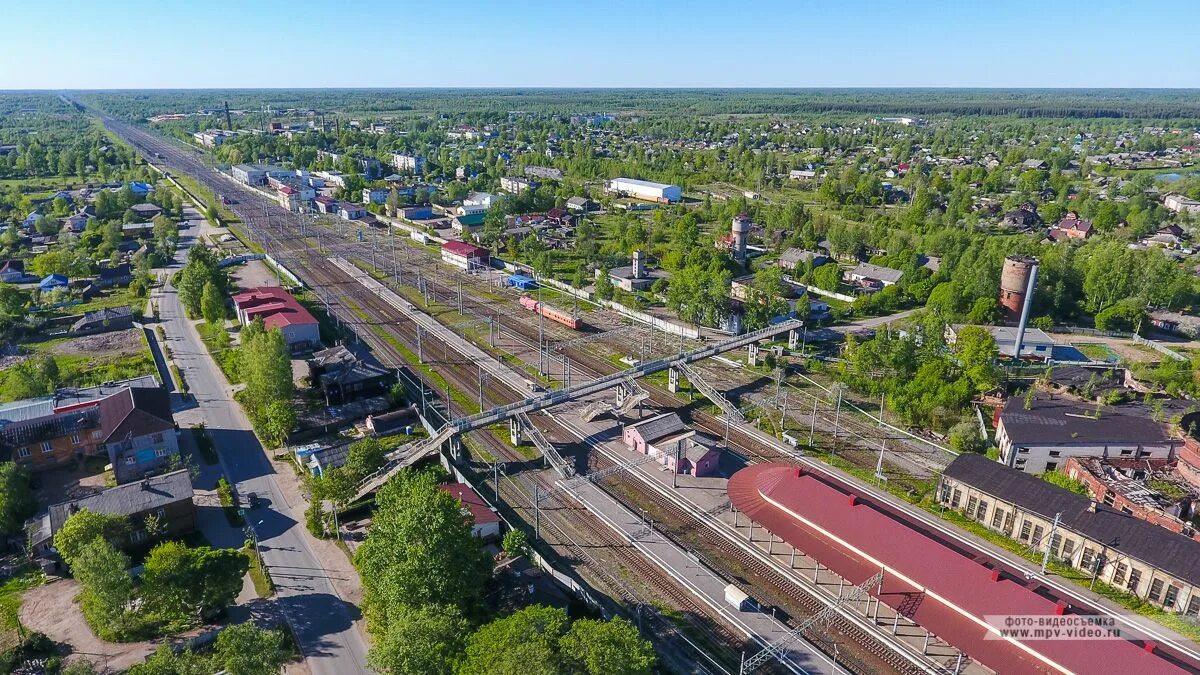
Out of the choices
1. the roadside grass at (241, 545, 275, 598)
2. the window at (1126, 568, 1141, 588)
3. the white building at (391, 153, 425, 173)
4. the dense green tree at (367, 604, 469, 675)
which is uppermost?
the white building at (391, 153, 425, 173)

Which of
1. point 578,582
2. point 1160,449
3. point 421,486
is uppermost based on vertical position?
point 421,486

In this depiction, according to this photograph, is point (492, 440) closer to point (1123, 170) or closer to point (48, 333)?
point (48, 333)

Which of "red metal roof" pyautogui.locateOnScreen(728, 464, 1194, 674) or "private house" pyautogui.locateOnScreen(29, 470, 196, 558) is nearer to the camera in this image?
"red metal roof" pyautogui.locateOnScreen(728, 464, 1194, 674)

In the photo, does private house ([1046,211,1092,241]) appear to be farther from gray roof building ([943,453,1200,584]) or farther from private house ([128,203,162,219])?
private house ([128,203,162,219])

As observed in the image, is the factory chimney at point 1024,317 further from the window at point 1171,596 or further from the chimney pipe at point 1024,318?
the window at point 1171,596

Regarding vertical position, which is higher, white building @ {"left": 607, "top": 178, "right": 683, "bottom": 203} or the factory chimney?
white building @ {"left": 607, "top": 178, "right": 683, "bottom": 203}

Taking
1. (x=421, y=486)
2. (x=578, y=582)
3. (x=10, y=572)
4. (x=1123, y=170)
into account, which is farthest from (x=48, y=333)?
(x=1123, y=170)

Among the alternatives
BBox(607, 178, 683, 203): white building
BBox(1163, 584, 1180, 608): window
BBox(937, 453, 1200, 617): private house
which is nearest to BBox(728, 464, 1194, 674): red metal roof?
BBox(937, 453, 1200, 617): private house
